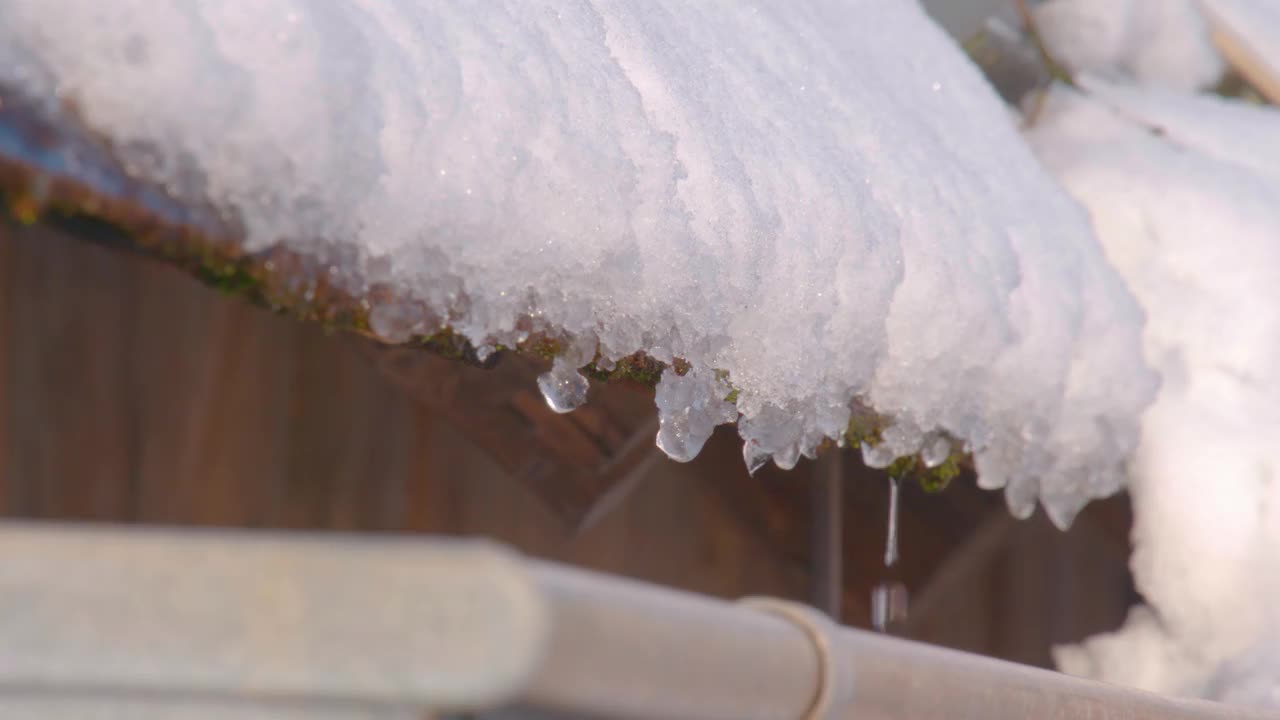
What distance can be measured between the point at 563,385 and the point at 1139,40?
89.3 inches

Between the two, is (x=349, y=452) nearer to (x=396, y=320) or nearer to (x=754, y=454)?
(x=754, y=454)

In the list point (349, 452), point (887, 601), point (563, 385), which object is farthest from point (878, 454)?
point (887, 601)

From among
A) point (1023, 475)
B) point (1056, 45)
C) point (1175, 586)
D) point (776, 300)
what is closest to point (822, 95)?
point (776, 300)

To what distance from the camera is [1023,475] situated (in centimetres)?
221

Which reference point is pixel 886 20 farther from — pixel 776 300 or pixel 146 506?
pixel 146 506

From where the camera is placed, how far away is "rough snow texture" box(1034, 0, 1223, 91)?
3.15 metres

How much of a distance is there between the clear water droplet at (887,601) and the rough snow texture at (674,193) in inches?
40.5

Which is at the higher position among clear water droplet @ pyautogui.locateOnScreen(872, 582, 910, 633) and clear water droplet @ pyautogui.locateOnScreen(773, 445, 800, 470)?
clear water droplet @ pyautogui.locateOnScreen(773, 445, 800, 470)

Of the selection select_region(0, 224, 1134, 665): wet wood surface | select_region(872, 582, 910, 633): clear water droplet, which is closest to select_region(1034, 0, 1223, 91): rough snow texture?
select_region(0, 224, 1134, 665): wet wood surface

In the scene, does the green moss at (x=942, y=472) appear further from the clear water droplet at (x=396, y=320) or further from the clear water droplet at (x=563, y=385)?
the clear water droplet at (x=396, y=320)

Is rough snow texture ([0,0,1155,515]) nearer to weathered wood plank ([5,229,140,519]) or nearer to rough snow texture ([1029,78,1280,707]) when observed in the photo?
rough snow texture ([1029,78,1280,707])

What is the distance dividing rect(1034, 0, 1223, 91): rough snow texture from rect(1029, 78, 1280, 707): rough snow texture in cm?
33

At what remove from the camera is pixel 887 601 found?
3377mm

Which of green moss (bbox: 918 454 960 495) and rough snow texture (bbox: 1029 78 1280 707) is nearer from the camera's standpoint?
green moss (bbox: 918 454 960 495)
